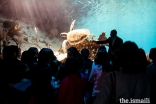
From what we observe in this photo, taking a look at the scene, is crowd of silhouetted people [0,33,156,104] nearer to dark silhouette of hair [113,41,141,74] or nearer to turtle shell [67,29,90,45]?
dark silhouette of hair [113,41,141,74]

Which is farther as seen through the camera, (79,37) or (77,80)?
(79,37)

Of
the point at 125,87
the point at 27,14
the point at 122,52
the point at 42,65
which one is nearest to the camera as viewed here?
the point at 125,87

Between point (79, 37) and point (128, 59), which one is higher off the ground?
point (79, 37)

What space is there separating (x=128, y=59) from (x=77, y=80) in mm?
1182

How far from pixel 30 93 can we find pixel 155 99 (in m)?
1.91

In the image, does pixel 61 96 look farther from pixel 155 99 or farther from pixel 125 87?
pixel 155 99

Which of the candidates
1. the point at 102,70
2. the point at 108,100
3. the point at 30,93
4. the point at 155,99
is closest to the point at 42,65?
the point at 30,93

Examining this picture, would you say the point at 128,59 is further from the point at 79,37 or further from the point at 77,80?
the point at 79,37

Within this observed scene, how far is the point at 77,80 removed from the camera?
278 cm

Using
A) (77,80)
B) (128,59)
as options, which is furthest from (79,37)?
(128,59)

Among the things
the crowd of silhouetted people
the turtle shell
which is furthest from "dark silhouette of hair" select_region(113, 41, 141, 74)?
the turtle shell

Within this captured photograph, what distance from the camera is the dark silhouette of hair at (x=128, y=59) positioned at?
6.11 ft

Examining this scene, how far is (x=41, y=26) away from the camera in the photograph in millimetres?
28203

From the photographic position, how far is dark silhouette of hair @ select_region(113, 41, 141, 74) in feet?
6.11
